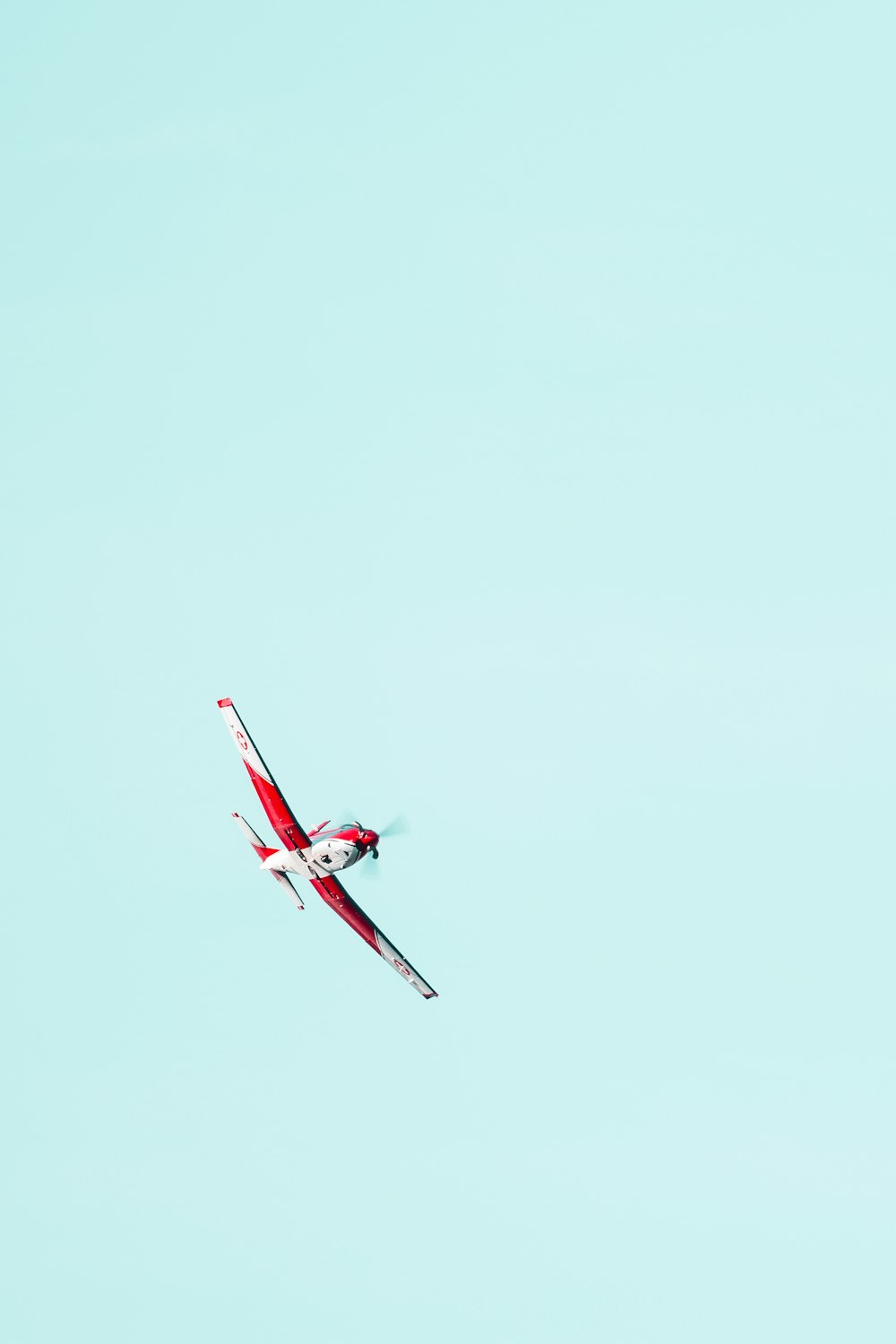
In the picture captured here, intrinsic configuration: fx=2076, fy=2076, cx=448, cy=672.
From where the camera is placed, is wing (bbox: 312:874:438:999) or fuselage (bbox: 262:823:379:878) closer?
fuselage (bbox: 262:823:379:878)

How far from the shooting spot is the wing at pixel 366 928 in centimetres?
12375

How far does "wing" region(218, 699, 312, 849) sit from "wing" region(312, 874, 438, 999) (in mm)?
4953

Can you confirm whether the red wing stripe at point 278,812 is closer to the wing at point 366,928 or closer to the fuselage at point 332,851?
the fuselage at point 332,851

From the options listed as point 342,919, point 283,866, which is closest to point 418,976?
point 342,919

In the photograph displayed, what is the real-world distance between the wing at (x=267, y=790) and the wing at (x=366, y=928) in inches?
195

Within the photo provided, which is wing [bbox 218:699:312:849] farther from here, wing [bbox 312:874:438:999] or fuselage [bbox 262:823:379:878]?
wing [bbox 312:874:438:999]

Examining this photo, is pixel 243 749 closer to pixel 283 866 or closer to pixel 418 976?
pixel 283 866

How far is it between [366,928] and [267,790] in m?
14.8

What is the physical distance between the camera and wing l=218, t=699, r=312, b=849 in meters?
116

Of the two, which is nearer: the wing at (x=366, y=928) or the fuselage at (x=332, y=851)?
the fuselage at (x=332, y=851)

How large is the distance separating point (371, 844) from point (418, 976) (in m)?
14.7

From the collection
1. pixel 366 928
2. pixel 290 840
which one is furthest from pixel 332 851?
pixel 366 928

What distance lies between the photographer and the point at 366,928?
126938mm

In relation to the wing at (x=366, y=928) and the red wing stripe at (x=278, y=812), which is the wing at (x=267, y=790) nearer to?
the red wing stripe at (x=278, y=812)
